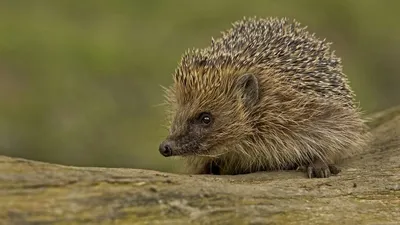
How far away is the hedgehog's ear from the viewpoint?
3681 mm

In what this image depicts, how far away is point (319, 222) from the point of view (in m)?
2.56

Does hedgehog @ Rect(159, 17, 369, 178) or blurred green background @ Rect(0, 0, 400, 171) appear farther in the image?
blurred green background @ Rect(0, 0, 400, 171)

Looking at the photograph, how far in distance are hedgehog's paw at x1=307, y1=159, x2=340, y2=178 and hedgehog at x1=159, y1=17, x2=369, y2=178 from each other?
0.03m

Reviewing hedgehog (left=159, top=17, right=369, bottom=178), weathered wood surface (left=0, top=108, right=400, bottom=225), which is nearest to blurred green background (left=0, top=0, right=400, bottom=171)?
hedgehog (left=159, top=17, right=369, bottom=178)

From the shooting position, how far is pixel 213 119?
12.0ft

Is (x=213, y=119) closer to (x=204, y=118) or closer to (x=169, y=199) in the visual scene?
(x=204, y=118)

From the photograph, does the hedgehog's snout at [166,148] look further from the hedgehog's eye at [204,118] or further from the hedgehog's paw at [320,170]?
the hedgehog's paw at [320,170]

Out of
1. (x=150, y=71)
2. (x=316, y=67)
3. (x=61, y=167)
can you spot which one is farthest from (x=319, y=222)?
(x=150, y=71)

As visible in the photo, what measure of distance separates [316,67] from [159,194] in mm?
1810

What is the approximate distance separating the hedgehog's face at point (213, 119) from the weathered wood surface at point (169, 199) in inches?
24.0

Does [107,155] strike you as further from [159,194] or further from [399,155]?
[159,194]

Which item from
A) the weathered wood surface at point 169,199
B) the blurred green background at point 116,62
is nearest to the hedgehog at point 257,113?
the weathered wood surface at point 169,199

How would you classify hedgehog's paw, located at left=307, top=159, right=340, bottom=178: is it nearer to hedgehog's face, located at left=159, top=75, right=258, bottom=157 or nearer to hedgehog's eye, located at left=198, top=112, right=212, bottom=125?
hedgehog's face, located at left=159, top=75, right=258, bottom=157

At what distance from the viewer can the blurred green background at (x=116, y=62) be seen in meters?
7.89
